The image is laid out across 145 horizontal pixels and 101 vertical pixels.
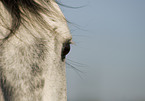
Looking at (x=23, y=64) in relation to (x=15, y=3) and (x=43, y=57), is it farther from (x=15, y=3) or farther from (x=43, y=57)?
(x=15, y=3)

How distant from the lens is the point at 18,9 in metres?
0.79

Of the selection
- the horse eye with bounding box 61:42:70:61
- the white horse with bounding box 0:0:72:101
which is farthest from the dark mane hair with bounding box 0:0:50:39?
the horse eye with bounding box 61:42:70:61

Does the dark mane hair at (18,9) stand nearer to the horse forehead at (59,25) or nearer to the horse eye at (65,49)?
the horse forehead at (59,25)

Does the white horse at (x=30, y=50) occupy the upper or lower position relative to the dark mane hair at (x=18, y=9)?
lower

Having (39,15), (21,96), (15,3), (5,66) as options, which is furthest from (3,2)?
(21,96)

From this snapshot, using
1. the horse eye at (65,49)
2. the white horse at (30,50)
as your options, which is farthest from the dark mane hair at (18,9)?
the horse eye at (65,49)

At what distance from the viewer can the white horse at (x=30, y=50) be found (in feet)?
2.28

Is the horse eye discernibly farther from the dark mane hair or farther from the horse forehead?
the dark mane hair

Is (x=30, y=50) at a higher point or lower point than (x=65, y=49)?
higher

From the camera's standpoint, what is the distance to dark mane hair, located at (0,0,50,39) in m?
0.74

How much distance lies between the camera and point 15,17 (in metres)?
0.77

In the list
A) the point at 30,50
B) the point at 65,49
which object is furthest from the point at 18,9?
the point at 65,49

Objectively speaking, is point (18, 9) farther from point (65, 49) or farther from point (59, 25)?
point (65, 49)

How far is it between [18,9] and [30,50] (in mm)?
187
